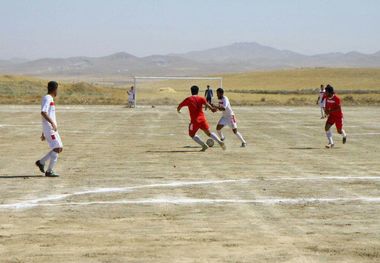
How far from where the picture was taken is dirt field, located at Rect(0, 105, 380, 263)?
835cm

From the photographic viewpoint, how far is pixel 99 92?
80.8 meters

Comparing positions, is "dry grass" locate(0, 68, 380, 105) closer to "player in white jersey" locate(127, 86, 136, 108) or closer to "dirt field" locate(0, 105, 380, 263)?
"player in white jersey" locate(127, 86, 136, 108)

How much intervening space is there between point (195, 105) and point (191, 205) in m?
8.66

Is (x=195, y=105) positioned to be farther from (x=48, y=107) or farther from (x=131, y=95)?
(x=131, y=95)

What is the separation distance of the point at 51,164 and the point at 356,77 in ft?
432

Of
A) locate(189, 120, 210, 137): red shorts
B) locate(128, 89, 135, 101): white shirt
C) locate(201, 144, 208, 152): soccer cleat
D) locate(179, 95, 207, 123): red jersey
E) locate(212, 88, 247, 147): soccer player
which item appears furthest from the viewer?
locate(128, 89, 135, 101): white shirt

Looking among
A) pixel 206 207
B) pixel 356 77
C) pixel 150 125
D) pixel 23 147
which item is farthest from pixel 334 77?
pixel 206 207

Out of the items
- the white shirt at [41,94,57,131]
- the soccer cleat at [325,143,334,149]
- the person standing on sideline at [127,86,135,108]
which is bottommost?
the person standing on sideline at [127,86,135,108]

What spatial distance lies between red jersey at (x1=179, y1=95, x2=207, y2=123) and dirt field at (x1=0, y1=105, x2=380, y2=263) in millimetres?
929

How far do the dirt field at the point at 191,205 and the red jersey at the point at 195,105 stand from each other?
3.05 feet

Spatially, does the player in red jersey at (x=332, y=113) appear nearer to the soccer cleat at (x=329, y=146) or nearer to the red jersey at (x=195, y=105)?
the soccer cleat at (x=329, y=146)

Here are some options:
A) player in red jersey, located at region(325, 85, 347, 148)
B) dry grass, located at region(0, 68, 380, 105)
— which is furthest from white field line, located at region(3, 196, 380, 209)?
dry grass, located at region(0, 68, 380, 105)

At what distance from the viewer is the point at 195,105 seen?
19.8 metres

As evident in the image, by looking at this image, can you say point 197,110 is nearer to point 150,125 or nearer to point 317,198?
point 317,198
